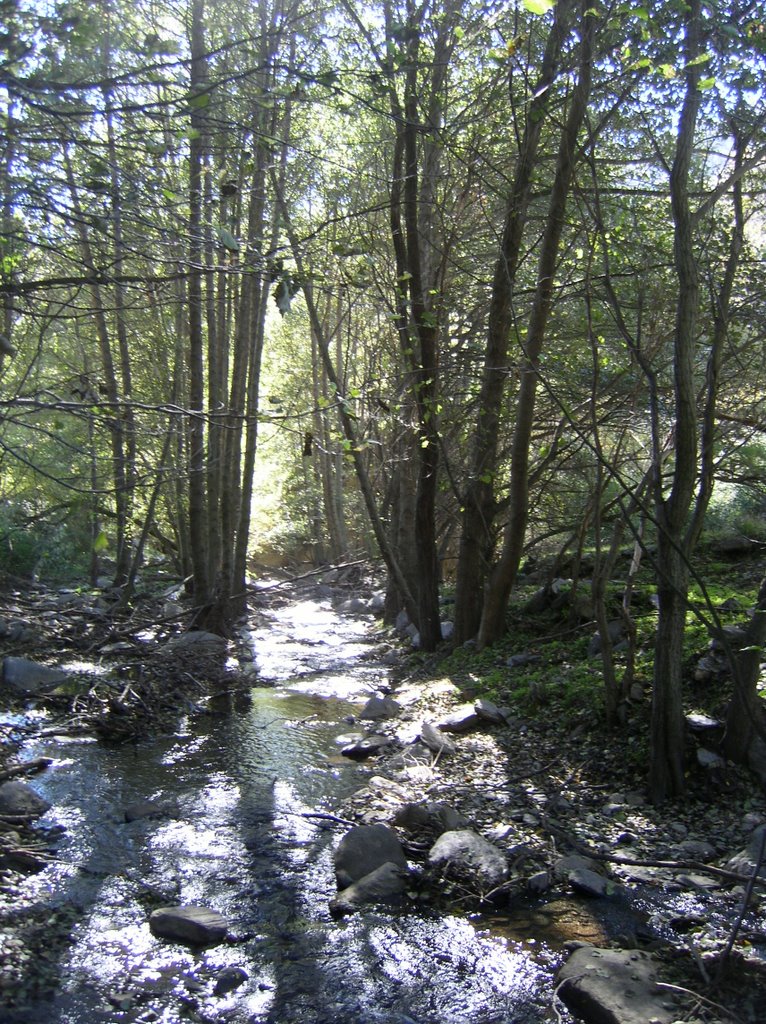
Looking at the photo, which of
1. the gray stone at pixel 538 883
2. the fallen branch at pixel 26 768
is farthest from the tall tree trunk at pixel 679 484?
the fallen branch at pixel 26 768

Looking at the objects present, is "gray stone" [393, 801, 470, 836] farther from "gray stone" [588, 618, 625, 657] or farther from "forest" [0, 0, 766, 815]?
"gray stone" [588, 618, 625, 657]

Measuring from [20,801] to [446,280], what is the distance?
9060 millimetres

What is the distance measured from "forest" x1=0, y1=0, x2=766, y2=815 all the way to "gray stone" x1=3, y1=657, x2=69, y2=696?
192cm

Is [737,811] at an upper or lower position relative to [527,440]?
lower

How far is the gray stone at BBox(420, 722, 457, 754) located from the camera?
752 cm

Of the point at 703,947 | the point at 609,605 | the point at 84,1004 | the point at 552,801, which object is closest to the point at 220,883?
the point at 84,1004

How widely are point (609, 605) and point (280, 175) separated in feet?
23.3

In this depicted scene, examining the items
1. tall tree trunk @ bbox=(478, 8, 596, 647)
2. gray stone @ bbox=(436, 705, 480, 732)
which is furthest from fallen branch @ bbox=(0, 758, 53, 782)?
tall tree trunk @ bbox=(478, 8, 596, 647)

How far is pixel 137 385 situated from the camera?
1786cm

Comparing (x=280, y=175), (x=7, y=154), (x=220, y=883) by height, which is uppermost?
(x=280, y=175)

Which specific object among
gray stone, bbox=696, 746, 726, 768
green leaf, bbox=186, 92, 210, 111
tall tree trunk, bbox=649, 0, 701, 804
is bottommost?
gray stone, bbox=696, 746, 726, 768

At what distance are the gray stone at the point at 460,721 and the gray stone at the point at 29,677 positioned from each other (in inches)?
165

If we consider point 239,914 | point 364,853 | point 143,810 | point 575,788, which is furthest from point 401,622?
point 239,914

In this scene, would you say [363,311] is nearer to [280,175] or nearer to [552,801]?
[280,175]
